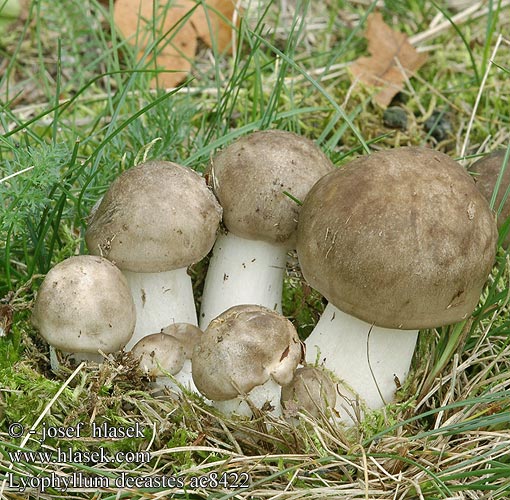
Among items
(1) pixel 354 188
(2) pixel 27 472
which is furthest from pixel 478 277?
(2) pixel 27 472

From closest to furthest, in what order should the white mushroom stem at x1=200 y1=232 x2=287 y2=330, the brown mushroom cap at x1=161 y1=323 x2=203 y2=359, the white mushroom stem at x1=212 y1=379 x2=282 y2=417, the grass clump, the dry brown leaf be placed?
the grass clump
the white mushroom stem at x1=212 y1=379 x2=282 y2=417
the brown mushroom cap at x1=161 y1=323 x2=203 y2=359
the white mushroom stem at x1=200 y1=232 x2=287 y2=330
the dry brown leaf

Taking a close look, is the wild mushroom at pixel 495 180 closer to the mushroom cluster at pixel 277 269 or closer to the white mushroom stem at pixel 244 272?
the mushroom cluster at pixel 277 269

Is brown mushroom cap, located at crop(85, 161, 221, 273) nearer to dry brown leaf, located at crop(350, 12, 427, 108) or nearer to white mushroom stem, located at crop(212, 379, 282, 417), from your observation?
white mushroom stem, located at crop(212, 379, 282, 417)

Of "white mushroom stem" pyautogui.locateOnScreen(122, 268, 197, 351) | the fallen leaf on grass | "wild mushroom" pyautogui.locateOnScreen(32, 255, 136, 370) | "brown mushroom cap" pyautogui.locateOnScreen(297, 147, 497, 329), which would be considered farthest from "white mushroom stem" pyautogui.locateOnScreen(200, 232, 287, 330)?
the fallen leaf on grass

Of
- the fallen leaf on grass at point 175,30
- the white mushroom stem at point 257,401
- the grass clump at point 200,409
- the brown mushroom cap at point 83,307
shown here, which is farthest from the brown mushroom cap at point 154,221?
the fallen leaf on grass at point 175,30

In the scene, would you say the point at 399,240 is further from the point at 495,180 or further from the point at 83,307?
the point at 83,307
